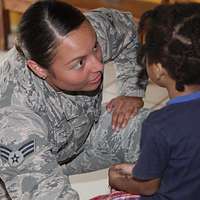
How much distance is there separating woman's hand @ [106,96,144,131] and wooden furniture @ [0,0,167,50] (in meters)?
1.02

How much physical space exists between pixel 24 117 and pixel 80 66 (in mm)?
197

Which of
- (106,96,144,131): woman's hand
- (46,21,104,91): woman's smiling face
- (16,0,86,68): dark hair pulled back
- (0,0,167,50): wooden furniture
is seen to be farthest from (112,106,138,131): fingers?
(0,0,167,50): wooden furniture

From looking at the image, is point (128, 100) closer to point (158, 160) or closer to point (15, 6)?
point (158, 160)

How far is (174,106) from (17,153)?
406mm

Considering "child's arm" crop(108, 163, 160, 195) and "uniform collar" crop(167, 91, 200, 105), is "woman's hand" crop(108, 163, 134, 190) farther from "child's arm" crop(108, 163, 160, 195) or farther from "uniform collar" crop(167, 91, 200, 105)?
"uniform collar" crop(167, 91, 200, 105)

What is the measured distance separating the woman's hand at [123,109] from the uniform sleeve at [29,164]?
42 centimetres

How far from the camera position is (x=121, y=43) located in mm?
1668

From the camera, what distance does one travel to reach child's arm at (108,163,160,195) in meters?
1.29

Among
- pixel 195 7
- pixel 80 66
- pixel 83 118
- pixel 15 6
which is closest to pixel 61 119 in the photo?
pixel 83 118

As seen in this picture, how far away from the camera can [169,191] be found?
1.26 m

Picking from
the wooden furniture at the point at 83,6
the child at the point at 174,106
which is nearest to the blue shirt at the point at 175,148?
the child at the point at 174,106

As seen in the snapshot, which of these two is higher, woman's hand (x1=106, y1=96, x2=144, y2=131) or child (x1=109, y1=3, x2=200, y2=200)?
child (x1=109, y1=3, x2=200, y2=200)

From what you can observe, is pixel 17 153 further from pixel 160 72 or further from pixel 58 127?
pixel 160 72

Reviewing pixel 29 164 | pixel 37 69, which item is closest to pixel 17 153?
pixel 29 164
